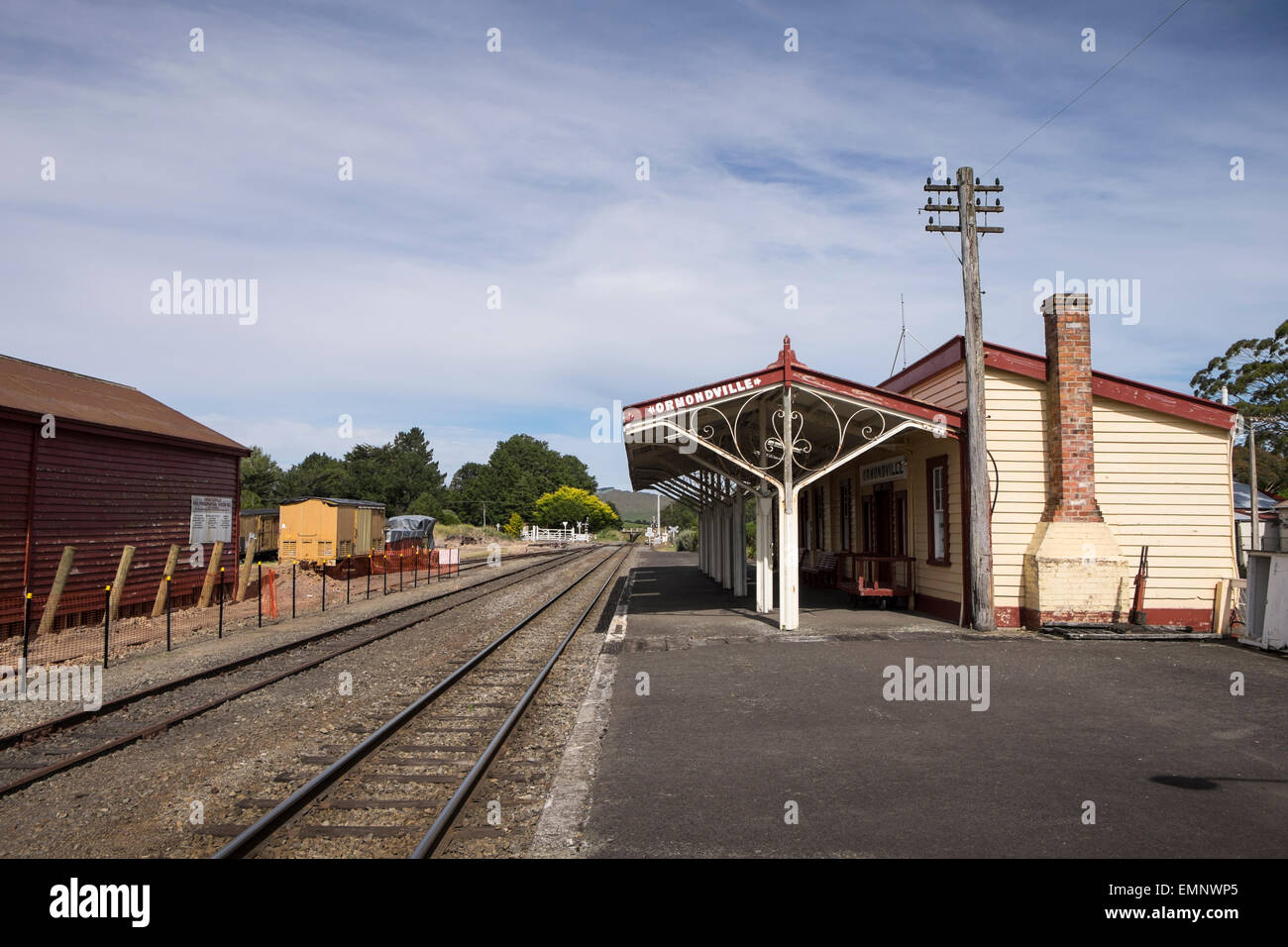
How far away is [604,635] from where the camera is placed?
44.4 feet

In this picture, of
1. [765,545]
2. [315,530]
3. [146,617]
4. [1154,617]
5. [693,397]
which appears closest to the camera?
[1154,617]

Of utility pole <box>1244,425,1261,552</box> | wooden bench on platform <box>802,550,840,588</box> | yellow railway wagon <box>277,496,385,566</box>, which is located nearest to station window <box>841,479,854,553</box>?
wooden bench on platform <box>802,550,840,588</box>

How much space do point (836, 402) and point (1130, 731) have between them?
7.69 meters

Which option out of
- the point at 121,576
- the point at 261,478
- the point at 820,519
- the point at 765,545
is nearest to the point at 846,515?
the point at 820,519

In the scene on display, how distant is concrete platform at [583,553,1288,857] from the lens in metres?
4.70

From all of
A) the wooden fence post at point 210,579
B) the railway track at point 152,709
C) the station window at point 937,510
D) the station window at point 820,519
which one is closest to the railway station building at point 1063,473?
the station window at point 937,510

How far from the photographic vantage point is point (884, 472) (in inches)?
674

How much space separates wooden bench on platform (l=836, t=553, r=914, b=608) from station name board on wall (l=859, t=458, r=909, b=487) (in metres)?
1.59

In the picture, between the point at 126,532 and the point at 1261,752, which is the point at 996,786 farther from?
the point at 126,532

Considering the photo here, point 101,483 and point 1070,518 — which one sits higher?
point 101,483

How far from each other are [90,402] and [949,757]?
17.4 meters

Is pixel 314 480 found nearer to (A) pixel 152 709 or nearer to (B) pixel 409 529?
(B) pixel 409 529

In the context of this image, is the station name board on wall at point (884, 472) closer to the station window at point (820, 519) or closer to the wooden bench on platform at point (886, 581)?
the wooden bench on platform at point (886, 581)
